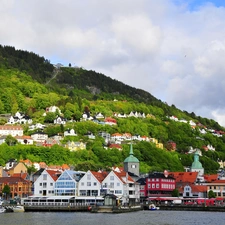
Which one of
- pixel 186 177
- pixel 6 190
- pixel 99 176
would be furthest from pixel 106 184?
pixel 186 177

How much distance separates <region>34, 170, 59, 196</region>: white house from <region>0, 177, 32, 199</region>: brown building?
7583 millimetres

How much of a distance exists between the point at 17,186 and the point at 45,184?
363 inches

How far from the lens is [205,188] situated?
11512 cm

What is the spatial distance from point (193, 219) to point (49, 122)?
114974 mm

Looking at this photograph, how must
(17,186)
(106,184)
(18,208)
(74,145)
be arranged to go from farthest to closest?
(74,145) → (17,186) → (106,184) → (18,208)

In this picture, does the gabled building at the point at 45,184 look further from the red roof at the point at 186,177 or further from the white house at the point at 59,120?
the white house at the point at 59,120

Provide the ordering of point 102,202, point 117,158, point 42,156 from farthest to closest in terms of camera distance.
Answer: point 117,158
point 42,156
point 102,202

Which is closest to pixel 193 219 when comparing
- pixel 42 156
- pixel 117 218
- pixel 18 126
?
pixel 117 218

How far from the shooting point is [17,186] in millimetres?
105500

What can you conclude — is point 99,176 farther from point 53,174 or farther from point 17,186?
point 17,186

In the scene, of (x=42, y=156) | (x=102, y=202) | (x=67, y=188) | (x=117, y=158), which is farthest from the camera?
(x=117, y=158)

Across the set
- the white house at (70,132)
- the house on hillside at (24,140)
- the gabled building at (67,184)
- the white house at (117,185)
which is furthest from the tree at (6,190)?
the white house at (70,132)

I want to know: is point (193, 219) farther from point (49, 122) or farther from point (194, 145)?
point (194, 145)

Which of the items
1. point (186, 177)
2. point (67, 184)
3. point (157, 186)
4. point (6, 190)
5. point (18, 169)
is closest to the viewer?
point (67, 184)
